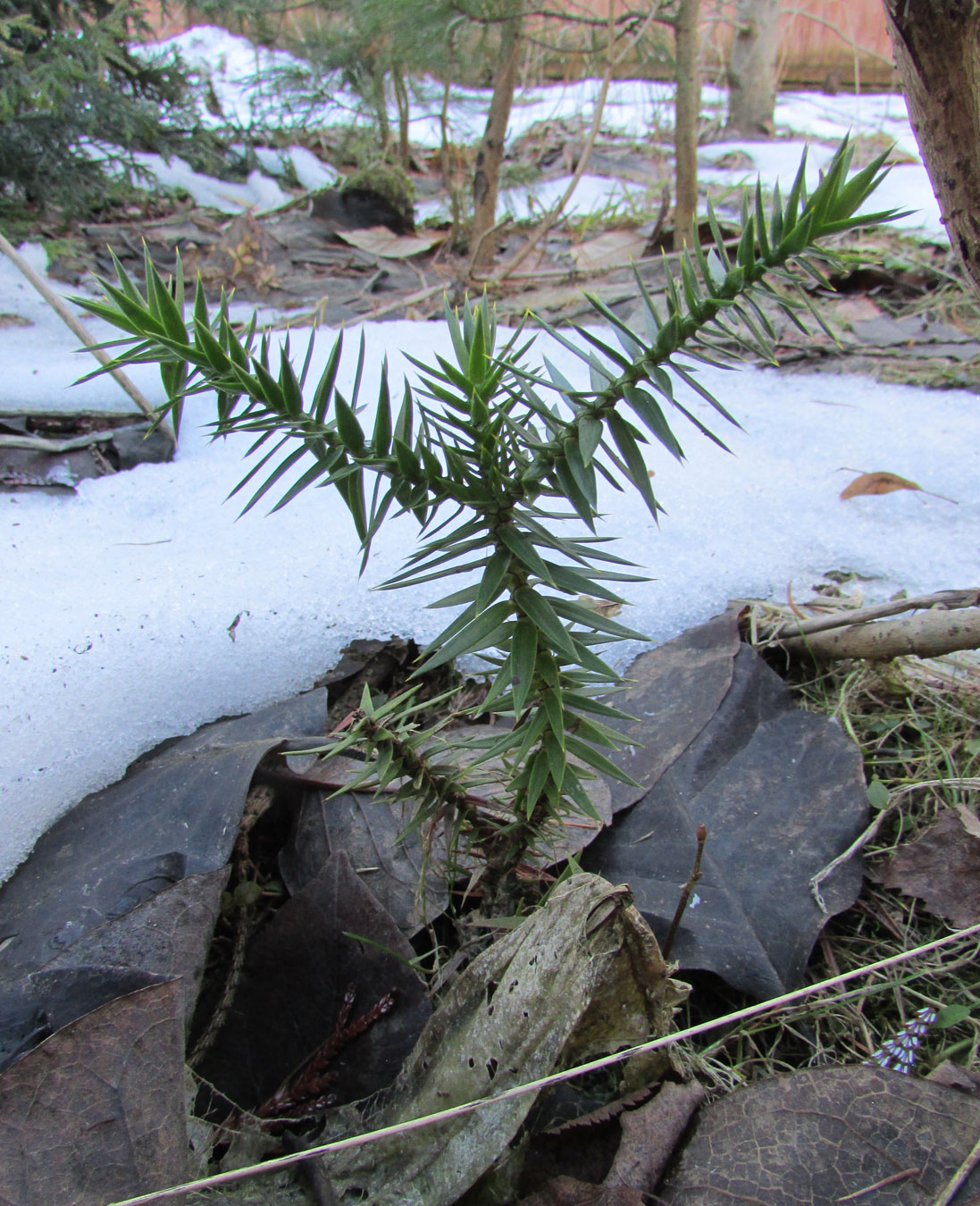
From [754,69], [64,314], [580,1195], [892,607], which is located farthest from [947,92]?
[754,69]

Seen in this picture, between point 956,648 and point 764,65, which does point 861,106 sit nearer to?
point 764,65

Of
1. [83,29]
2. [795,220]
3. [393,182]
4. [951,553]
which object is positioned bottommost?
[951,553]

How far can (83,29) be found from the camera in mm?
3365

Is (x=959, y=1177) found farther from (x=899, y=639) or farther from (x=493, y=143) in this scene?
(x=493, y=143)

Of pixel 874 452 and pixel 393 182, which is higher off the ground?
pixel 393 182

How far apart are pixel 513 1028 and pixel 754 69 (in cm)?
697

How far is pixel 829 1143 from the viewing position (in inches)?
33.7

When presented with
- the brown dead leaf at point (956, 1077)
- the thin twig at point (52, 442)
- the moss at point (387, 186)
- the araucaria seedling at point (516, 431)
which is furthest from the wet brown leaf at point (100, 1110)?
the moss at point (387, 186)

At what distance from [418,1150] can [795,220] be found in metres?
0.97

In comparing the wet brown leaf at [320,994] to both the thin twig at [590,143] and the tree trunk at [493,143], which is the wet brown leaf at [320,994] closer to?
the thin twig at [590,143]

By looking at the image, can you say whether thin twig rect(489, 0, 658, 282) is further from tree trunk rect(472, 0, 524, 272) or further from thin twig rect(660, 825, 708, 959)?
thin twig rect(660, 825, 708, 959)

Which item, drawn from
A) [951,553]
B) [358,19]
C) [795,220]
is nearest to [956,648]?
[951,553]

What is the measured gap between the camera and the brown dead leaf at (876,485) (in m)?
2.04

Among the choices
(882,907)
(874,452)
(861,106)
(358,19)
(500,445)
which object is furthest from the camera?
(861,106)
